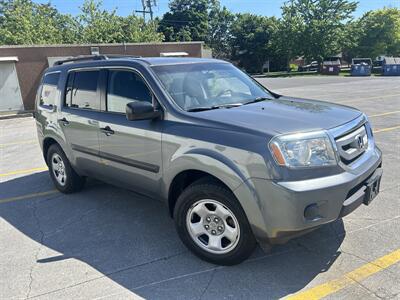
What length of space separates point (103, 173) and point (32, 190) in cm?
194

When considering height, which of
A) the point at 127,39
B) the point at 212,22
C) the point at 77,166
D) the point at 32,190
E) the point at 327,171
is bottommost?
the point at 32,190

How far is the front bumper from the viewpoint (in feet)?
8.85

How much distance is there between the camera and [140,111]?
3.35m

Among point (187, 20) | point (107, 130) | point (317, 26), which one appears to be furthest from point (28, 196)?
point (187, 20)

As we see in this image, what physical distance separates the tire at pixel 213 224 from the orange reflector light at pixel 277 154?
0.53 meters

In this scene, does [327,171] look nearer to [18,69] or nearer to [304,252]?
[304,252]

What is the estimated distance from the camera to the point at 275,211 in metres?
2.75

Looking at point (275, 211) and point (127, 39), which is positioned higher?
point (127, 39)

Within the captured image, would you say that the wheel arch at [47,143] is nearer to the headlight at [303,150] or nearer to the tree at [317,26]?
the headlight at [303,150]

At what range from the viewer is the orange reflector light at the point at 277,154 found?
273cm

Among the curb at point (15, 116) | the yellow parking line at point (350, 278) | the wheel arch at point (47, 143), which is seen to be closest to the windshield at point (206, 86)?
the yellow parking line at point (350, 278)

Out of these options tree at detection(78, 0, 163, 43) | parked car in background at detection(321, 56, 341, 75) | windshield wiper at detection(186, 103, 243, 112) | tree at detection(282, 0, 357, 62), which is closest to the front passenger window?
windshield wiper at detection(186, 103, 243, 112)

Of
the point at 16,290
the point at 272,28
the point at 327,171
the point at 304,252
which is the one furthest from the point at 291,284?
the point at 272,28

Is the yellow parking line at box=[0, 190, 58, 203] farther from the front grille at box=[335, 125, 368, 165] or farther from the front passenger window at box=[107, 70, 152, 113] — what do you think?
the front grille at box=[335, 125, 368, 165]
